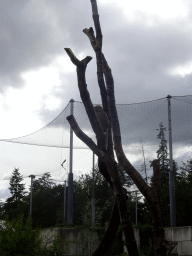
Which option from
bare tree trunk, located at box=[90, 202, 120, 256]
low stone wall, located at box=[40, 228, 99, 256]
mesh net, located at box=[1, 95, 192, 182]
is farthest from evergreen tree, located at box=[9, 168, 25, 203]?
bare tree trunk, located at box=[90, 202, 120, 256]

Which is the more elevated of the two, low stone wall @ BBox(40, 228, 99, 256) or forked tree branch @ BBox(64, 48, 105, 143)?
forked tree branch @ BBox(64, 48, 105, 143)

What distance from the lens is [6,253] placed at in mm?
5609

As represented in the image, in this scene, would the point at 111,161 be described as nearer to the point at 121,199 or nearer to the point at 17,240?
the point at 121,199

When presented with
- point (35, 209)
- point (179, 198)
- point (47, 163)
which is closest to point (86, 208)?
point (47, 163)

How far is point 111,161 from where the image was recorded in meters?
3.12

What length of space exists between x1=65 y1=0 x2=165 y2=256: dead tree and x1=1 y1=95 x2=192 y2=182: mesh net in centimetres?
712

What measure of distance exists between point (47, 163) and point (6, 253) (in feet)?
32.9

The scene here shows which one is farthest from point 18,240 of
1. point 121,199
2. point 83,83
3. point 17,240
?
point 83,83

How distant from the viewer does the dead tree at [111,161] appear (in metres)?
2.86

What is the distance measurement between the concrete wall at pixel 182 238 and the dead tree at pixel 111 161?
6.36 metres

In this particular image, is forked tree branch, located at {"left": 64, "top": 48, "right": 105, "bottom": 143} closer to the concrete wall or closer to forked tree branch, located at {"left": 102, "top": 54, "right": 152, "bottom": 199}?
forked tree branch, located at {"left": 102, "top": 54, "right": 152, "bottom": 199}

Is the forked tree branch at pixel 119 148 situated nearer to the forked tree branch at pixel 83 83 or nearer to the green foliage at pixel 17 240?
the forked tree branch at pixel 83 83

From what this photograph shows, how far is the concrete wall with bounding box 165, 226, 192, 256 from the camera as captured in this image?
8945 millimetres

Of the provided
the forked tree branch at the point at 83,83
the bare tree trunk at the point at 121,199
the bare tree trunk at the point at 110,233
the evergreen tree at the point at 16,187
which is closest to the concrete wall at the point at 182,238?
the bare tree trunk at the point at 110,233
